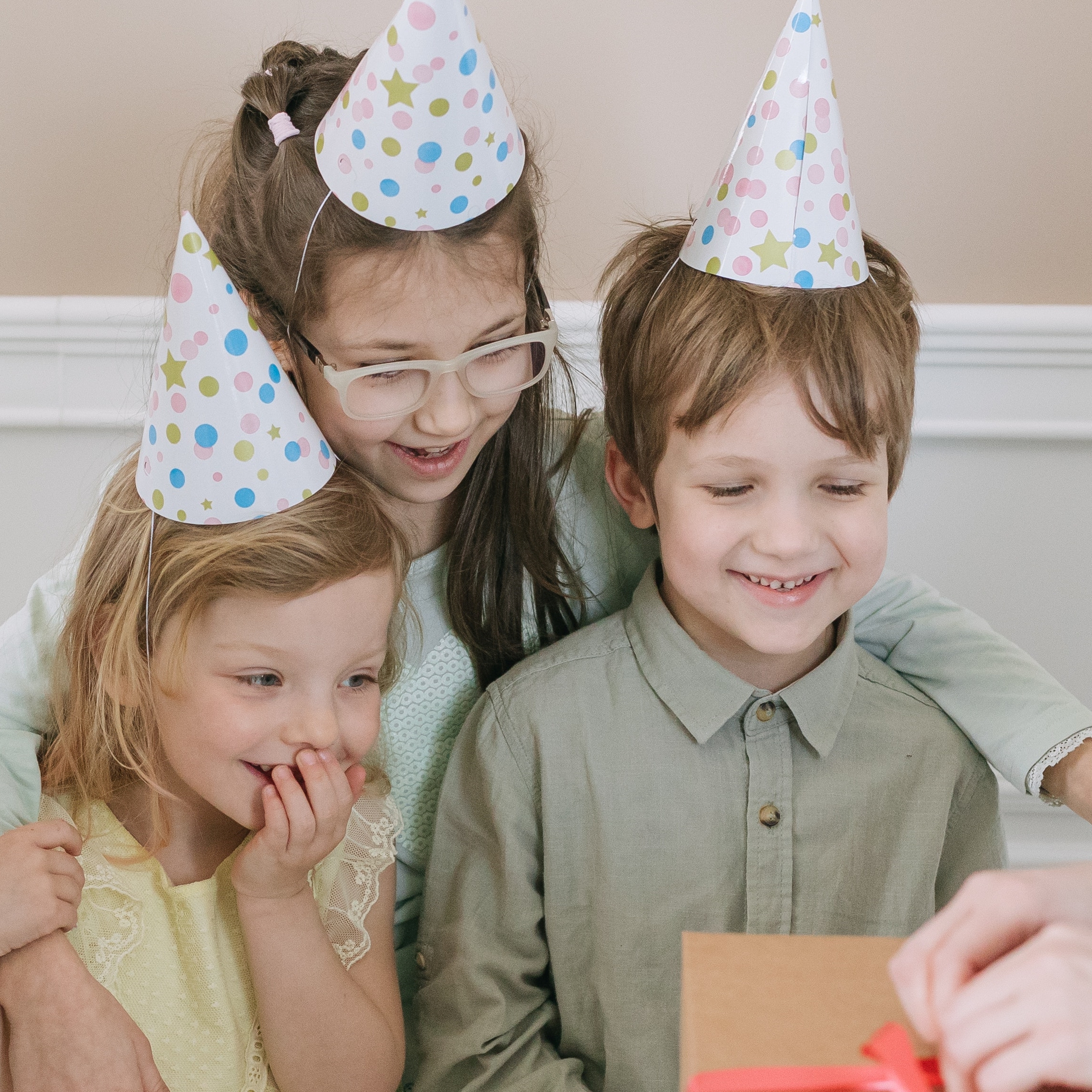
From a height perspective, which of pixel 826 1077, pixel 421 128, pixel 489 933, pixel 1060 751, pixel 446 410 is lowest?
pixel 489 933

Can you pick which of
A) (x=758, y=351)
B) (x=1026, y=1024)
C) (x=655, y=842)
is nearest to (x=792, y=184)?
(x=758, y=351)

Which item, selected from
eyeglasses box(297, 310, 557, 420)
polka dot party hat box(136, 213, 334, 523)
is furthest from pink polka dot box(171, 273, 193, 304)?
eyeglasses box(297, 310, 557, 420)

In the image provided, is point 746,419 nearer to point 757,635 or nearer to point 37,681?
point 757,635

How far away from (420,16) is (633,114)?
20.5 inches

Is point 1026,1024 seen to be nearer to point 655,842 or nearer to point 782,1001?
point 782,1001

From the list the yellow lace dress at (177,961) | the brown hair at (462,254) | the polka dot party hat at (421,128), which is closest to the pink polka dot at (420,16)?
the polka dot party hat at (421,128)

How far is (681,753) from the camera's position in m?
1.04

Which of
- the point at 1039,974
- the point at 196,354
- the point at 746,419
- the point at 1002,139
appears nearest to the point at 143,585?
the point at 196,354

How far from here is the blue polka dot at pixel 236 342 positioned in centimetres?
85

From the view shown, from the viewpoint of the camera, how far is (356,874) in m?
1.05

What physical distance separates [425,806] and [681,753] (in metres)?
0.28

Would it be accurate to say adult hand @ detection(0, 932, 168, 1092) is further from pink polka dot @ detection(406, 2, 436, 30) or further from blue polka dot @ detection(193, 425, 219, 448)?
pink polka dot @ detection(406, 2, 436, 30)

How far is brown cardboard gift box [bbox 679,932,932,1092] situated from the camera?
1.61ft

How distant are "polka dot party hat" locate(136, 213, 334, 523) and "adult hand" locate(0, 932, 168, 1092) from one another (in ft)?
1.13
